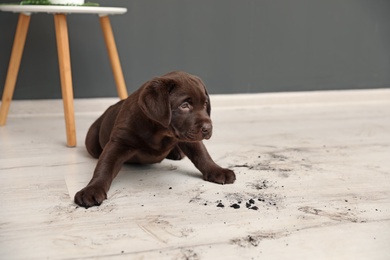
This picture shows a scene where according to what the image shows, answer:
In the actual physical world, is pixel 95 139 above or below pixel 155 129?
below

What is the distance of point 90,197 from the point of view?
1.59 metres

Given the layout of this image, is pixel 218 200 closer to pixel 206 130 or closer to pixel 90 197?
pixel 206 130

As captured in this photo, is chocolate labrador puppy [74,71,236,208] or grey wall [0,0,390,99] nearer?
chocolate labrador puppy [74,71,236,208]

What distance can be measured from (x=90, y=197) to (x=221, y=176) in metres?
0.47

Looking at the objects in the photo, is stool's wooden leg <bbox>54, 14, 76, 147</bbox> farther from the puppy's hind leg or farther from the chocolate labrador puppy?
the chocolate labrador puppy

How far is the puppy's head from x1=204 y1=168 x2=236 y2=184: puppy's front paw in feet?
0.82

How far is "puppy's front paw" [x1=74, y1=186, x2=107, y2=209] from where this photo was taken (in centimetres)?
158

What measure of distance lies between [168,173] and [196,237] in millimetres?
619

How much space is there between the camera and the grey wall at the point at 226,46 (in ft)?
9.95

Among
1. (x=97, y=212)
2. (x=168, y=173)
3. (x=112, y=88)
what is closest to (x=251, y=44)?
(x=112, y=88)

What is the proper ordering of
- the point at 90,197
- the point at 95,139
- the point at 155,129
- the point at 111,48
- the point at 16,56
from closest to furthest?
the point at 90,197, the point at 155,129, the point at 95,139, the point at 16,56, the point at 111,48

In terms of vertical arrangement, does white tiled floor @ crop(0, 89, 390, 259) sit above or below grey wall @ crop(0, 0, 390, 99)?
below

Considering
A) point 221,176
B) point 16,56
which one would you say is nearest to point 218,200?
point 221,176

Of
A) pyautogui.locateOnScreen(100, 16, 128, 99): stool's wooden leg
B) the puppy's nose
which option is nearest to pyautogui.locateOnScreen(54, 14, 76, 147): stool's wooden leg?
pyautogui.locateOnScreen(100, 16, 128, 99): stool's wooden leg
